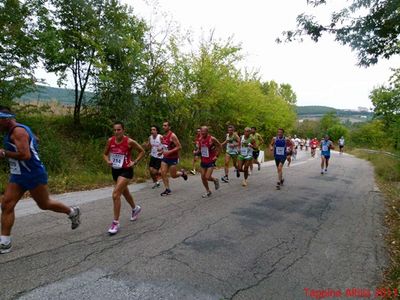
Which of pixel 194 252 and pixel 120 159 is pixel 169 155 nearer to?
pixel 120 159

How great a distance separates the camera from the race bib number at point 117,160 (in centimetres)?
570

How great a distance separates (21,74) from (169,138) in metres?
5.88

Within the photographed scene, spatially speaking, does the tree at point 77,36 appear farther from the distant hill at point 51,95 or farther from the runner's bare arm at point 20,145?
the runner's bare arm at point 20,145

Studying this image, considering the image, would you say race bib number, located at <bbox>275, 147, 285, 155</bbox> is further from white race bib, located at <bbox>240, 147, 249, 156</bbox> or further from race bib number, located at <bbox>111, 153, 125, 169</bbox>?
race bib number, located at <bbox>111, 153, 125, 169</bbox>

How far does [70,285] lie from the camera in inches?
139

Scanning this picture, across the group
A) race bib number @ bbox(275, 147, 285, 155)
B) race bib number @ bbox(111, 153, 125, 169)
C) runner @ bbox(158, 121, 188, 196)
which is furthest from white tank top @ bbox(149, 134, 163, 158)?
race bib number @ bbox(275, 147, 285, 155)

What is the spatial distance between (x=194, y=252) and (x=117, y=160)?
7.02ft

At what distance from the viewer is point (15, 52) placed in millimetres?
11055

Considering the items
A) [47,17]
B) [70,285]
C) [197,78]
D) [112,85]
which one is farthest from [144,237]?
[197,78]

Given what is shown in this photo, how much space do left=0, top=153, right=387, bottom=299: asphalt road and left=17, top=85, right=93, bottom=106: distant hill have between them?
5.70 metres

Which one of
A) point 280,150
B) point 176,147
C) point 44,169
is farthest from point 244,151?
point 44,169

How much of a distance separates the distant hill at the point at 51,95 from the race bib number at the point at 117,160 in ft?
24.9

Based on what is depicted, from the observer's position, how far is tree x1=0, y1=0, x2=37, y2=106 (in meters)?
10.6

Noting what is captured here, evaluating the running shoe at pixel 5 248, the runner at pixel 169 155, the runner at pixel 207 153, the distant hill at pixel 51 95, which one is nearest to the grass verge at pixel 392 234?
the runner at pixel 207 153
